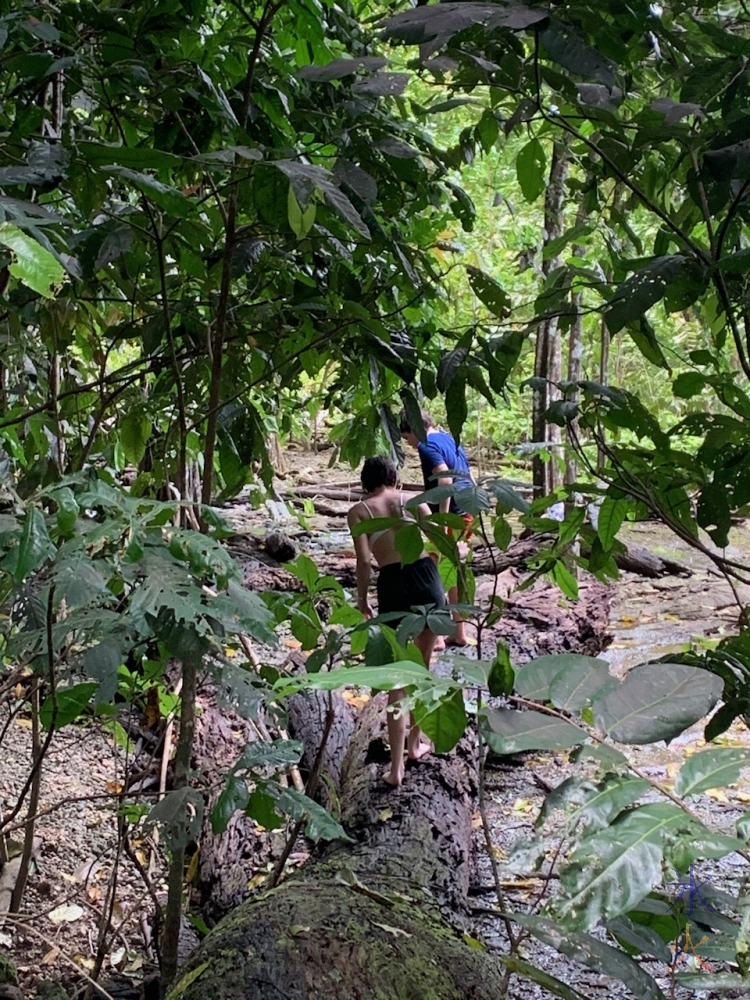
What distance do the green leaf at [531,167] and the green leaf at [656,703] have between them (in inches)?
42.4

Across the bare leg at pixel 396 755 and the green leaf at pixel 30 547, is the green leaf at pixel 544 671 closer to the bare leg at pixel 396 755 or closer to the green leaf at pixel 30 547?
the green leaf at pixel 30 547

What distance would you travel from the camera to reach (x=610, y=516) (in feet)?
5.00

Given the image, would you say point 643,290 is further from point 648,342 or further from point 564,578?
point 564,578

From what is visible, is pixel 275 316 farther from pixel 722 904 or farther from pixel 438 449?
pixel 438 449

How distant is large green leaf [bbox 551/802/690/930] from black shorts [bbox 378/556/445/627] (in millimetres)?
2786

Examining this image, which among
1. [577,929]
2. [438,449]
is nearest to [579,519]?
[577,929]

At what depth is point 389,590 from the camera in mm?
3361

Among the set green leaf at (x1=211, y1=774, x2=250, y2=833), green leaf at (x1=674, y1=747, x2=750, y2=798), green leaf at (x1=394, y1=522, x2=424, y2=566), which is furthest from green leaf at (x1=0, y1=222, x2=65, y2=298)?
green leaf at (x1=211, y1=774, x2=250, y2=833)

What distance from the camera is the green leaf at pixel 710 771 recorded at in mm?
580

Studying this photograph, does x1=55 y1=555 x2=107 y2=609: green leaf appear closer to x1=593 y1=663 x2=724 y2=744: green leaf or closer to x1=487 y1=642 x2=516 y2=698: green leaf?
x1=487 y1=642 x2=516 y2=698: green leaf

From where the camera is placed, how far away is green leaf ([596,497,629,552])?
151 cm

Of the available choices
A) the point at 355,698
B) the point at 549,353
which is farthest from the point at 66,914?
the point at 549,353

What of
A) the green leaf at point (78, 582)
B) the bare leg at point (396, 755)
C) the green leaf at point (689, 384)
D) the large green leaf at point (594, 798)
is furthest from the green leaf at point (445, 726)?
the bare leg at point (396, 755)

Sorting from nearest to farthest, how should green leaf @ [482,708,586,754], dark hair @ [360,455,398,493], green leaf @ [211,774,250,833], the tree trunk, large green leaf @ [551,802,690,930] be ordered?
large green leaf @ [551,802,690,930]
green leaf @ [482,708,586,754]
green leaf @ [211,774,250,833]
dark hair @ [360,455,398,493]
the tree trunk
